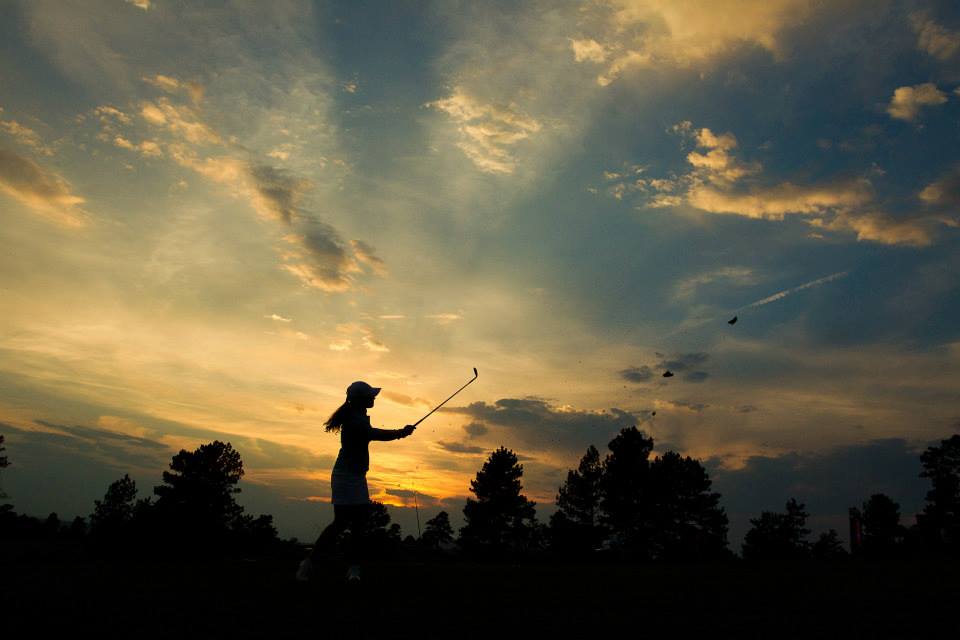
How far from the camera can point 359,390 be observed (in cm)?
953

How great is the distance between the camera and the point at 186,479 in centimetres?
6181

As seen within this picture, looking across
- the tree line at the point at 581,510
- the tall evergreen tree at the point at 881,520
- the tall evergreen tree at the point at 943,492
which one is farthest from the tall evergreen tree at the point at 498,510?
the tall evergreen tree at the point at 881,520

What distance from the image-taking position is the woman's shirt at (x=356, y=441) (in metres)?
9.34

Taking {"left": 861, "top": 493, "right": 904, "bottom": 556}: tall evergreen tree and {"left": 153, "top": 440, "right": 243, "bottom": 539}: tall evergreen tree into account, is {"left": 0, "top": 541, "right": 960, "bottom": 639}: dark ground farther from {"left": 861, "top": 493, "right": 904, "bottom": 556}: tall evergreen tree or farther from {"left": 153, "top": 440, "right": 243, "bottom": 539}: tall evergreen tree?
{"left": 861, "top": 493, "right": 904, "bottom": 556}: tall evergreen tree

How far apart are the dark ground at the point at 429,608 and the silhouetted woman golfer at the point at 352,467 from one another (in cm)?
61

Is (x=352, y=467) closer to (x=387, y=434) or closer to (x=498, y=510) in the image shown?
(x=387, y=434)

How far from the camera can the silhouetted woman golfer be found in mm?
9195

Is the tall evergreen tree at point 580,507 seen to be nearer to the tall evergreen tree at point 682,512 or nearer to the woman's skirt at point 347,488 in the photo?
the tall evergreen tree at point 682,512

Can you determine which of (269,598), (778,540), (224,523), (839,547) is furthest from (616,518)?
(839,547)

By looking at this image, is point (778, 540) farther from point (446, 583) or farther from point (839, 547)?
point (446, 583)

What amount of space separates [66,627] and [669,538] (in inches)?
2703

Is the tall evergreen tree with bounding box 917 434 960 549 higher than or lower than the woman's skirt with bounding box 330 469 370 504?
higher

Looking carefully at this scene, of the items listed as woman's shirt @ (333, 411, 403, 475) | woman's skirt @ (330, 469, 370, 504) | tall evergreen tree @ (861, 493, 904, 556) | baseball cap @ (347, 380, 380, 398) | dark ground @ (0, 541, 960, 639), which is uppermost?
tall evergreen tree @ (861, 493, 904, 556)

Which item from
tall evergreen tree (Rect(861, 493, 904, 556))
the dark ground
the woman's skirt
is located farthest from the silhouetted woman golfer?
tall evergreen tree (Rect(861, 493, 904, 556))
